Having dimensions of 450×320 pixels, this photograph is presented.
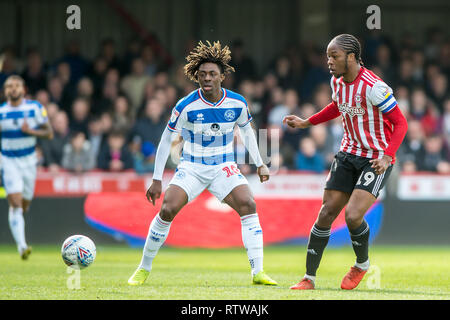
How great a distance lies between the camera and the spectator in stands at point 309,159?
14.5m

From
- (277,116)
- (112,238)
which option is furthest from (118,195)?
(277,116)

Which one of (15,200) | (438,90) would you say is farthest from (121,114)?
(438,90)

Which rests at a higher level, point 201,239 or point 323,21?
point 323,21

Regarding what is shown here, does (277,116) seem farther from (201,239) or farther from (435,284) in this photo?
(435,284)

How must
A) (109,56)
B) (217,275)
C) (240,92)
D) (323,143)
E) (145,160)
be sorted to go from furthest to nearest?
(109,56), (240,92), (323,143), (145,160), (217,275)

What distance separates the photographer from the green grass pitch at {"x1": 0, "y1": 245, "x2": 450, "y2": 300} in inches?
272

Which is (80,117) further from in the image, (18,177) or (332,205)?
(332,205)

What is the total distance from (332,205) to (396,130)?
2.95 feet

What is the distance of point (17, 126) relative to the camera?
1179 cm

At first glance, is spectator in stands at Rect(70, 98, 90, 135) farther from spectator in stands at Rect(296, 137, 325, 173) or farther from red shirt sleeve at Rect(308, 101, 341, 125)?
red shirt sleeve at Rect(308, 101, 341, 125)

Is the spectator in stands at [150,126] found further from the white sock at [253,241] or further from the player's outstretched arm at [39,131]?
the white sock at [253,241]

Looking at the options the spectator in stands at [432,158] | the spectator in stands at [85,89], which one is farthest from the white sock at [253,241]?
the spectator in stands at [85,89]
